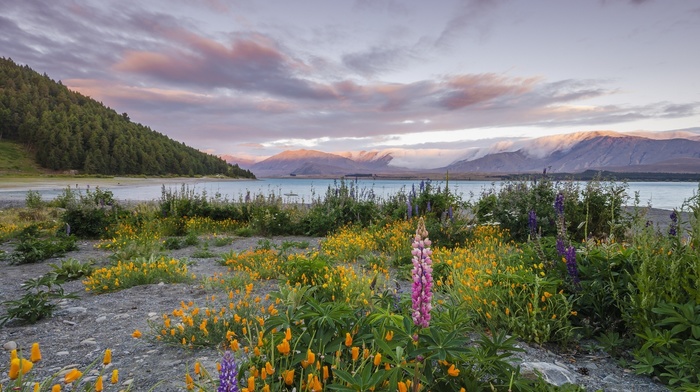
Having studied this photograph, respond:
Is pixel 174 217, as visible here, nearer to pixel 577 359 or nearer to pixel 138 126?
pixel 577 359

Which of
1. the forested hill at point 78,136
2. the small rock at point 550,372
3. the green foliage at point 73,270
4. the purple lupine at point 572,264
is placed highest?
the forested hill at point 78,136

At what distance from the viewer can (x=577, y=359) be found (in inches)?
143

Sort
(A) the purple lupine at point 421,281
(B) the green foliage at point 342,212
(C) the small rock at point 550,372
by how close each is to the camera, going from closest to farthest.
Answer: (A) the purple lupine at point 421,281, (C) the small rock at point 550,372, (B) the green foliage at point 342,212

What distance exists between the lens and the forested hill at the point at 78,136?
87.5 metres

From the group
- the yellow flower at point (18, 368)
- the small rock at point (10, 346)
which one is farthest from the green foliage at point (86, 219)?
the yellow flower at point (18, 368)

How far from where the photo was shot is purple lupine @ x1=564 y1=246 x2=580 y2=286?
3969mm

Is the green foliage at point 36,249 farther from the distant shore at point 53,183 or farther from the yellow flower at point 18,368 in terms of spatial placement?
the distant shore at point 53,183

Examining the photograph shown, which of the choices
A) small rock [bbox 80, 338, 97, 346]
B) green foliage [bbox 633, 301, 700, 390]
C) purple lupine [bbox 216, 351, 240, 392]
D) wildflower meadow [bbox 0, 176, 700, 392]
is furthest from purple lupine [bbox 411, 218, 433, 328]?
small rock [bbox 80, 338, 97, 346]

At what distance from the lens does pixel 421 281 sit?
1.72 metres

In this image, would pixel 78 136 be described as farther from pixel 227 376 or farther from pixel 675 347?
pixel 675 347

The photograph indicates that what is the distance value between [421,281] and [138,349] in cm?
364

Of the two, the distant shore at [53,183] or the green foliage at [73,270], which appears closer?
the green foliage at [73,270]

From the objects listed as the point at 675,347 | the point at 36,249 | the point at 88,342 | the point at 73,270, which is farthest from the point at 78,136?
the point at 675,347

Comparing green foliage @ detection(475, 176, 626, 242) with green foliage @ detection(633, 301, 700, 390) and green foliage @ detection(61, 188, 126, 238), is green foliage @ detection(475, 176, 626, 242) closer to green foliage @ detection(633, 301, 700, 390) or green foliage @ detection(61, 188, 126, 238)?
green foliage @ detection(633, 301, 700, 390)
